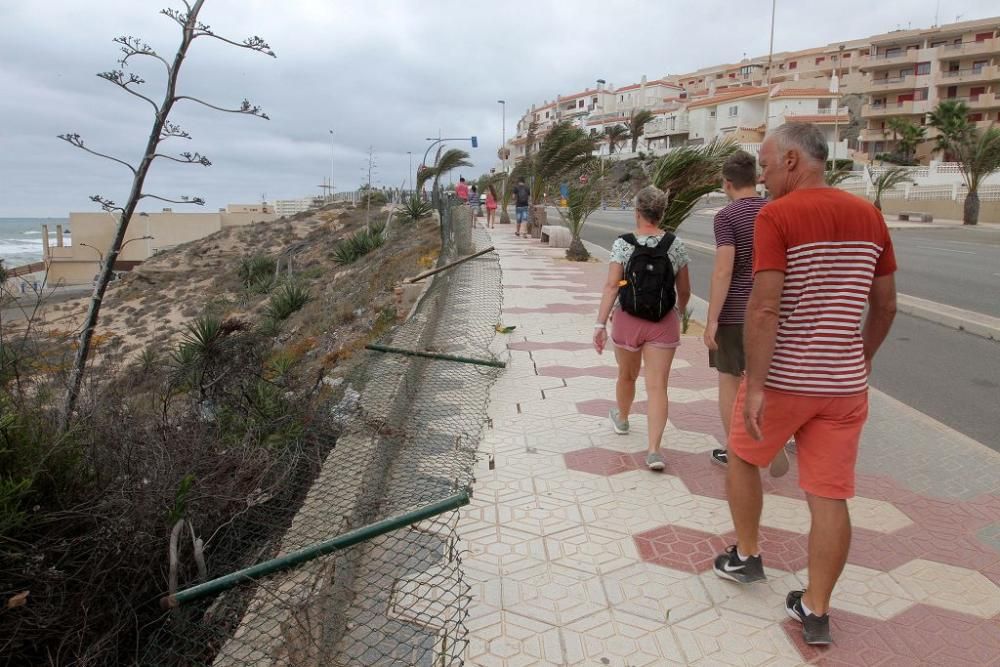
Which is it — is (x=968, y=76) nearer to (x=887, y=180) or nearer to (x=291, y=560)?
(x=887, y=180)

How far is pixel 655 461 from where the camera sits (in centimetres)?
378

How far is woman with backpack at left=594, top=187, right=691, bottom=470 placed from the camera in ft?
12.4

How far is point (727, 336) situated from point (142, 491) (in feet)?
9.19

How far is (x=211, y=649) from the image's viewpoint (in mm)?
2287

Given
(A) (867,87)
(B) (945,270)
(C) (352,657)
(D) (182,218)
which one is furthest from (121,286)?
(A) (867,87)

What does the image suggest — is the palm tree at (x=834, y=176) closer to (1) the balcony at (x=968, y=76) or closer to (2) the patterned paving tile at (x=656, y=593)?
(2) the patterned paving tile at (x=656, y=593)

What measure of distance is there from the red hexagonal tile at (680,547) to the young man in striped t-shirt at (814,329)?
1.79 ft

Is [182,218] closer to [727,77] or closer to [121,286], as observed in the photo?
[121,286]

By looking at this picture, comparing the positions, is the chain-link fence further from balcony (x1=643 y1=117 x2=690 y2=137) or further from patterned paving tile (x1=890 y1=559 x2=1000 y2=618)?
balcony (x1=643 y1=117 x2=690 y2=137)

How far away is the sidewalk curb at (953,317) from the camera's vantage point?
7.71 meters

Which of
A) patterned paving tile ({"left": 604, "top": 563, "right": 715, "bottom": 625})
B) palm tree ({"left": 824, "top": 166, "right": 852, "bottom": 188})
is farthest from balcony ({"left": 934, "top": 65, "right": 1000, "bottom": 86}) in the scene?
patterned paving tile ({"left": 604, "top": 563, "right": 715, "bottom": 625})

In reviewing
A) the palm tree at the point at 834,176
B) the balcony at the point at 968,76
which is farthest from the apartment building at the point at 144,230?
the balcony at the point at 968,76

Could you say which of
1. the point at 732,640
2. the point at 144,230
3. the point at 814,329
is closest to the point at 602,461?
the point at 732,640

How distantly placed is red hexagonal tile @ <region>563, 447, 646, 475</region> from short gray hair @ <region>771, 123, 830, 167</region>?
2.07 meters
